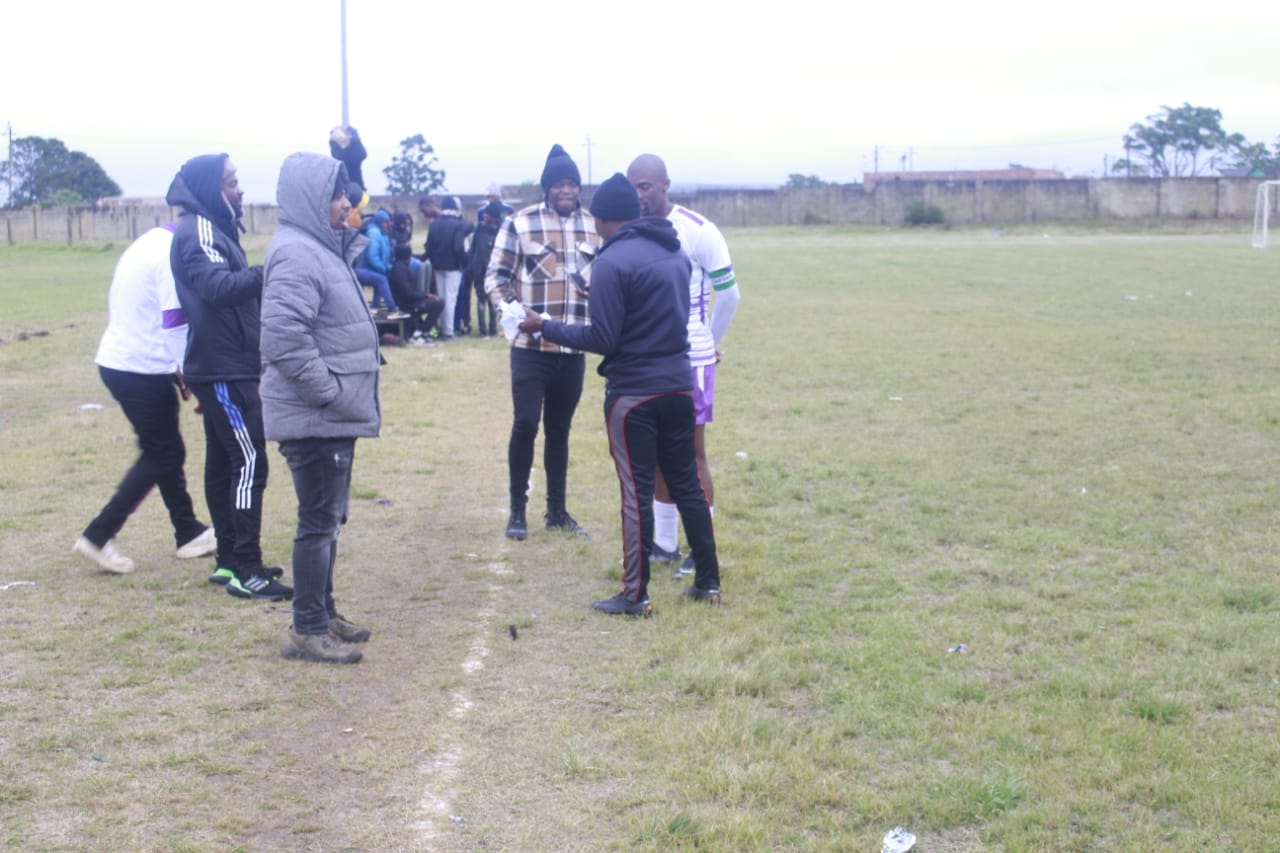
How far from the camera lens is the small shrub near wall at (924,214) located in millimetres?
61875

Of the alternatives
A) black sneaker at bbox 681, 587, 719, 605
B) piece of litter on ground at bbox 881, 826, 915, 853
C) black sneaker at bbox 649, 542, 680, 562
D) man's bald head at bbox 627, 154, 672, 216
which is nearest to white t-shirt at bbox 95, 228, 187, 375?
man's bald head at bbox 627, 154, 672, 216

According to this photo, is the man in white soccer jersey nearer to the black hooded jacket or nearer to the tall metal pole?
the black hooded jacket

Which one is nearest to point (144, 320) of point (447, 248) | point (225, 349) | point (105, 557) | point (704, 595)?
point (225, 349)

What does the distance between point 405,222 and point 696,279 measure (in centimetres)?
1154

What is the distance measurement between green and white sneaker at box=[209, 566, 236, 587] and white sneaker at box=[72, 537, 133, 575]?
495mm

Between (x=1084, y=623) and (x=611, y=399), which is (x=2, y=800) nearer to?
(x=611, y=399)

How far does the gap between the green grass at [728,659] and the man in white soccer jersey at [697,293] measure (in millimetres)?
398

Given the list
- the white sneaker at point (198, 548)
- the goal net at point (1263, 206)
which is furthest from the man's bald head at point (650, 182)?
the goal net at point (1263, 206)

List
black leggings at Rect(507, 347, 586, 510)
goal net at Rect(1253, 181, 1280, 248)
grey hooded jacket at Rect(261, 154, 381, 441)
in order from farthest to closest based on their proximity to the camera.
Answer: goal net at Rect(1253, 181, 1280, 248), black leggings at Rect(507, 347, 586, 510), grey hooded jacket at Rect(261, 154, 381, 441)

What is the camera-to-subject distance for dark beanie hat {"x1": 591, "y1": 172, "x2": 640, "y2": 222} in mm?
5578

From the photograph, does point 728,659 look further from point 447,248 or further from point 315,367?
point 447,248

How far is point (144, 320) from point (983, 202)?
61984mm

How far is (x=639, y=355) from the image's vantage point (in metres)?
5.49

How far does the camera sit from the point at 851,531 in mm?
7023
